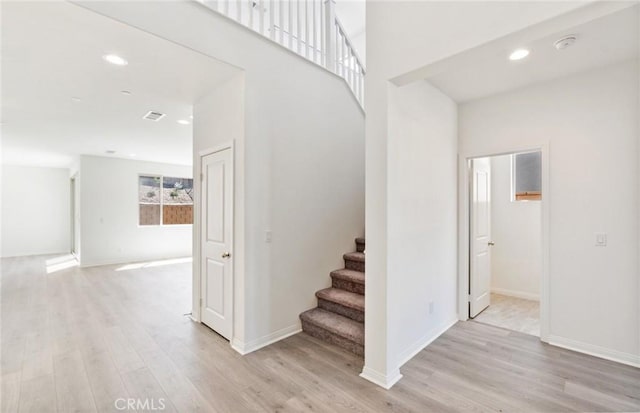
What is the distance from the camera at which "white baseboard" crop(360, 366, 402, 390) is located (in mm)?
2252

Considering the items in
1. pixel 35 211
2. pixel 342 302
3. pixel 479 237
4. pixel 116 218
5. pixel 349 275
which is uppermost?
pixel 35 211

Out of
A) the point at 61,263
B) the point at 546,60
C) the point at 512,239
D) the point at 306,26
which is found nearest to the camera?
the point at 546,60

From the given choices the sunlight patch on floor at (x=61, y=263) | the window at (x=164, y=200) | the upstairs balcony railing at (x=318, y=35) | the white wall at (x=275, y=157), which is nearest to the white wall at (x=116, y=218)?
the window at (x=164, y=200)

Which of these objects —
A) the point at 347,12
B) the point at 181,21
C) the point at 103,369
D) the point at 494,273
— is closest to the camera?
the point at 181,21

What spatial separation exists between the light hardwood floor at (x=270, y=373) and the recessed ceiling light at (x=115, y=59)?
2.68 metres

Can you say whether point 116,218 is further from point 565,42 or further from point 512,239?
point 565,42

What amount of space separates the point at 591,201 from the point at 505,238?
2082 mm

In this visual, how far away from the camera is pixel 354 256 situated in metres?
3.72

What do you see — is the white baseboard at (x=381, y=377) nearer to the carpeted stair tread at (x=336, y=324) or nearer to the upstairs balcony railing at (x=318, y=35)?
the carpeted stair tread at (x=336, y=324)

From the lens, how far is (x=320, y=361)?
2.62 m

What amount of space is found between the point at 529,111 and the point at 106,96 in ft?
15.4

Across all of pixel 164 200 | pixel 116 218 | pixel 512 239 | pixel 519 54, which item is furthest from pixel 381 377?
pixel 164 200

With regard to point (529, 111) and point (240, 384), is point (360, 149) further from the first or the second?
point (240, 384)

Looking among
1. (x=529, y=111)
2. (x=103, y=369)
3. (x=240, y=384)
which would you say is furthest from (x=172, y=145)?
(x=529, y=111)
